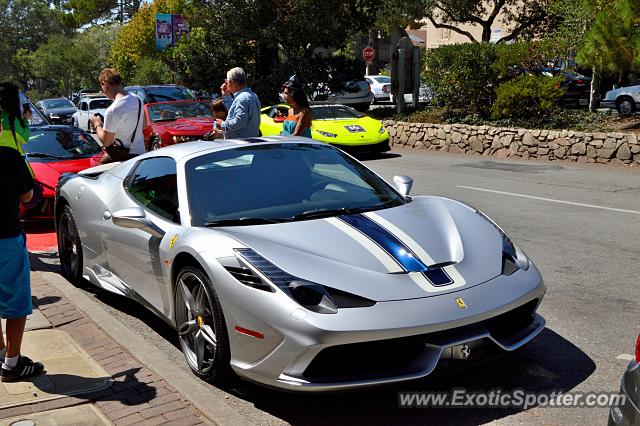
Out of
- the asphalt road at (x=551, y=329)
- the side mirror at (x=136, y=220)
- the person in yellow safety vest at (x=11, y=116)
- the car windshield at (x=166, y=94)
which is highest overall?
the person in yellow safety vest at (x=11, y=116)

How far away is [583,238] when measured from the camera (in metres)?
8.26

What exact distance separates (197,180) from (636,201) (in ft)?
25.6

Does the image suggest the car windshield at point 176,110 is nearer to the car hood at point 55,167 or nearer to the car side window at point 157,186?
the car hood at point 55,167

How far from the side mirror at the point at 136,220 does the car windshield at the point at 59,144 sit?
20.1 feet

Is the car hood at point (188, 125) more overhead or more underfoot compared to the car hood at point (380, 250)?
more underfoot

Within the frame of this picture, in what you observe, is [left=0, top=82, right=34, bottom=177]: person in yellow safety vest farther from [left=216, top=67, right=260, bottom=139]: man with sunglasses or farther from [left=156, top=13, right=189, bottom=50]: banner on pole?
[left=156, top=13, right=189, bottom=50]: banner on pole

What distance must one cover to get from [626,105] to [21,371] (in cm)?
2312

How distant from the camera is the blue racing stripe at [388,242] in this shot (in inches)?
164

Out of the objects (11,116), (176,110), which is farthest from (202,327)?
(176,110)

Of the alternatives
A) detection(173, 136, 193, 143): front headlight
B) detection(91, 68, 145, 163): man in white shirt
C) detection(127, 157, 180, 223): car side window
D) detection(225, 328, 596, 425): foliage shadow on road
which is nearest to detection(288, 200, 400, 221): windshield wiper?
detection(127, 157, 180, 223): car side window

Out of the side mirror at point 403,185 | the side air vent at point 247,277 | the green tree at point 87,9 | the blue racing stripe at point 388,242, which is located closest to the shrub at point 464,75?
the side mirror at point 403,185

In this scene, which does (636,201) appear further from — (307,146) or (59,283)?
(59,283)

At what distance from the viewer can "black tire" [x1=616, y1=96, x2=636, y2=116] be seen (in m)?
23.9

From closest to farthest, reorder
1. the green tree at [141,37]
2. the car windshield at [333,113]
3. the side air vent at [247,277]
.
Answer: the side air vent at [247,277]
the car windshield at [333,113]
the green tree at [141,37]
